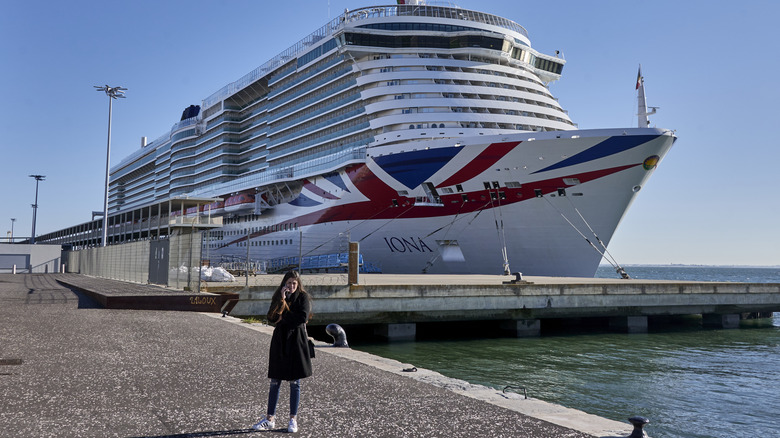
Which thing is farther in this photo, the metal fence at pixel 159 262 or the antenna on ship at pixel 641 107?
the antenna on ship at pixel 641 107

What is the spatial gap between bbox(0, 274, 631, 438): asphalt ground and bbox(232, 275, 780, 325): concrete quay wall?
22.0 ft

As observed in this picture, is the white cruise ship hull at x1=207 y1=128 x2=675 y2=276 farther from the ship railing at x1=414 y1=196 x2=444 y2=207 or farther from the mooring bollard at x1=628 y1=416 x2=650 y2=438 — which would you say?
the mooring bollard at x1=628 y1=416 x2=650 y2=438

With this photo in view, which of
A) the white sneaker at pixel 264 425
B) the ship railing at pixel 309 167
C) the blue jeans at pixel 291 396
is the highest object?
the ship railing at pixel 309 167

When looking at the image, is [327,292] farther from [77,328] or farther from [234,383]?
[234,383]

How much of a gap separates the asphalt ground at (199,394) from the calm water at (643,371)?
374cm

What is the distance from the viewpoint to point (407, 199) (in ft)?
96.0

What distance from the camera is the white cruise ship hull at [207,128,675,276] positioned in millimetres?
25438

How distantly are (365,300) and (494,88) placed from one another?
1829 centimetres

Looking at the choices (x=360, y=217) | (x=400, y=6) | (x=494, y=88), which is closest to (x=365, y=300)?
(x=360, y=217)

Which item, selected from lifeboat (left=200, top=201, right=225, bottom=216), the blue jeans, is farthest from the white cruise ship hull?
the blue jeans

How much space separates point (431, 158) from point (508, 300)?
983 cm

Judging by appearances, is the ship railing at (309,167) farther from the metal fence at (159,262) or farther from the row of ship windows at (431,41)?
the metal fence at (159,262)

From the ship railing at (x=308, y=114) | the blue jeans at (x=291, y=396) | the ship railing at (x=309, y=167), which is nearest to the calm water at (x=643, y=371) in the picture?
the blue jeans at (x=291, y=396)

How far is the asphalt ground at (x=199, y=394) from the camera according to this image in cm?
568
